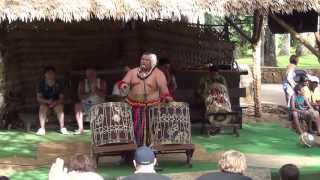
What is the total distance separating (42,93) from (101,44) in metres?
2.51

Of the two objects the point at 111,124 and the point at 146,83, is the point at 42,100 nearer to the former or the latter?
the point at 111,124

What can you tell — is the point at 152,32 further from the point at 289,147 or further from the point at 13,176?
the point at 13,176

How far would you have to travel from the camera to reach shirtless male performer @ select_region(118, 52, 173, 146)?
947cm

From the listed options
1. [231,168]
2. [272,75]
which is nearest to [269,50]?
[272,75]

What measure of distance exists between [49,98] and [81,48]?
7.34 ft

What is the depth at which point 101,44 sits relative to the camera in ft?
48.8

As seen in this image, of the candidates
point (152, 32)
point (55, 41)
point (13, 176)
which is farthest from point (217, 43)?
point (13, 176)

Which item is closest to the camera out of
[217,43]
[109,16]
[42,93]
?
[109,16]

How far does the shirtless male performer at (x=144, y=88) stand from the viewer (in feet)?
31.1

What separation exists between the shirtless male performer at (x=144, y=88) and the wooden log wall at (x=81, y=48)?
15.4 ft

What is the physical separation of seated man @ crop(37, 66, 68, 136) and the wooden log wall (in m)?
1.32

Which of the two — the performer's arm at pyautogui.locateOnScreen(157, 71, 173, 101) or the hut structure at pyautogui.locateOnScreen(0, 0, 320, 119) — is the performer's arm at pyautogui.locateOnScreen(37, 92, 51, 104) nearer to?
the hut structure at pyautogui.locateOnScreen(0, 0, 320, 119)

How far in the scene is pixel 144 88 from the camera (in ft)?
31.1

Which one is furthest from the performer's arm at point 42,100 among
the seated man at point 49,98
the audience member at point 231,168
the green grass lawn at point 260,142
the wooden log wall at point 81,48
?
the audience member at point 231,168
